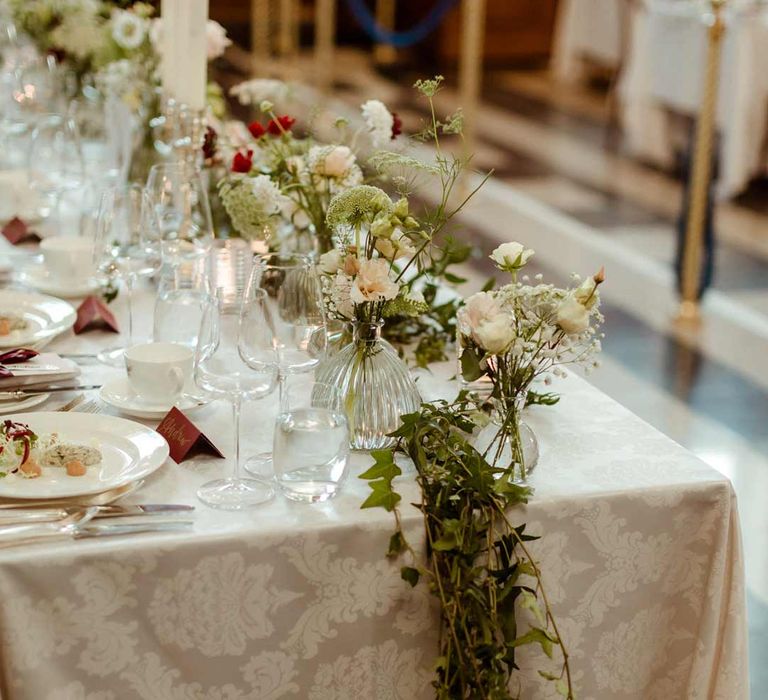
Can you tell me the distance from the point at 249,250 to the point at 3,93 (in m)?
1.42

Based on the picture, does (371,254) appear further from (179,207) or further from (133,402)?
(179,207)

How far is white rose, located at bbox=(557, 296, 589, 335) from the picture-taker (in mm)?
1470

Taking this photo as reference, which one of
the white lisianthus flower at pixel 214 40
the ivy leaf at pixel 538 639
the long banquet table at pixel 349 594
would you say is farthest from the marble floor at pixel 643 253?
the white lisianthus flower at pixel 214 40

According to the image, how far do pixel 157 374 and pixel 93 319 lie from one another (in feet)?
1.33

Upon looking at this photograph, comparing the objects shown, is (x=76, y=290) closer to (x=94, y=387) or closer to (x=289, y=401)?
(x=94, y=387)

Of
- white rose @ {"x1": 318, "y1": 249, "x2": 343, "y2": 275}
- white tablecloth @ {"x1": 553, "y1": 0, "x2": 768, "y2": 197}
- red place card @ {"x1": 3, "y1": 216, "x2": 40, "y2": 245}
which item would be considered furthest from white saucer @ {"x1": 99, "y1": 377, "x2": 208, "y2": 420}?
white tablecloth @ {"x1": 553, "y1": 0, "x2": 768, "y2": 197}

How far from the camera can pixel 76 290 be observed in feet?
7.34

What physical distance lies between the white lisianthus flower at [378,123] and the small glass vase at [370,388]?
48 centimetres

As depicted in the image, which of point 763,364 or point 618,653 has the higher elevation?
point 618,653

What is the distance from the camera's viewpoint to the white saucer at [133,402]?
1.71 metres

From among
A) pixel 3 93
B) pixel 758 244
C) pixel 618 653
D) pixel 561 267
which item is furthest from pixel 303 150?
pixel 758 244

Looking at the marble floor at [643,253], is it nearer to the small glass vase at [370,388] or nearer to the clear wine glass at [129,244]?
the small glass vase at [370,388]

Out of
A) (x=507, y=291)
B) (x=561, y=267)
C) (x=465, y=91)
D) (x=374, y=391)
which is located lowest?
(x=561, y=267)

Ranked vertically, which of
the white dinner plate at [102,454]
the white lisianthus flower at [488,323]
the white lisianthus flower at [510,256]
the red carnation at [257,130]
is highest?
the red carnation at [257,130]
